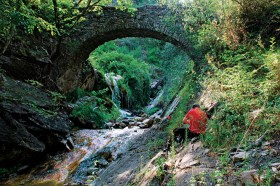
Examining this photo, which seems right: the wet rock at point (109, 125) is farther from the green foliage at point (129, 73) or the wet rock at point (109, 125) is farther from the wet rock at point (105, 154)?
the green foliage at point (129, 73)

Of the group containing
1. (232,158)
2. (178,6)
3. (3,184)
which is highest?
(178,6)

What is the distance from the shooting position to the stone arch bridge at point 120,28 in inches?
361

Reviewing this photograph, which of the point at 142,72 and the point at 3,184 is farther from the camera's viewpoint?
the point at 142,72

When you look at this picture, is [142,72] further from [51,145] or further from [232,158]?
[232,158]

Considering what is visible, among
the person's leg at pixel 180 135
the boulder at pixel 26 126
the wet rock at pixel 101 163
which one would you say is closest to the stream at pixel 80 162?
the wet rock at pixel 101 163

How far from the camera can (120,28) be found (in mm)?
9375

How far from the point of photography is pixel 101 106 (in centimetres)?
1105

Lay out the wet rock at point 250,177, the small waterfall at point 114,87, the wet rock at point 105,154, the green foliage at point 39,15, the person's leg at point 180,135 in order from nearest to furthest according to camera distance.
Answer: the wet rock at point 250,177 → the green foliage at point 39,15 → the person's leg at point 180,135 → the wet rock at point 105,154 → the small waterfall at point 114,87

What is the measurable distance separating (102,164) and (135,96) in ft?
36.2

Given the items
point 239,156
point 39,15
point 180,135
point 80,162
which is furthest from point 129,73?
point 239,156

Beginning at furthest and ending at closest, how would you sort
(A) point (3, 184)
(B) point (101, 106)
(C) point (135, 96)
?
(C) point (135, 96) < (B) point (101, 106) < (A) point (3, 184)

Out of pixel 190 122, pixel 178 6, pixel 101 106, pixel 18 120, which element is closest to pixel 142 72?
pixel 101 106

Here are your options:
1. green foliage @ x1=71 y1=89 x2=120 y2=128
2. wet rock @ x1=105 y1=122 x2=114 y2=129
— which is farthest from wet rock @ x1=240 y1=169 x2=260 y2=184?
wet rock @ x1=105 y1=122 x2=114 y2=129

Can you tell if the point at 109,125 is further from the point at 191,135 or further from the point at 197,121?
the point at 197,121
